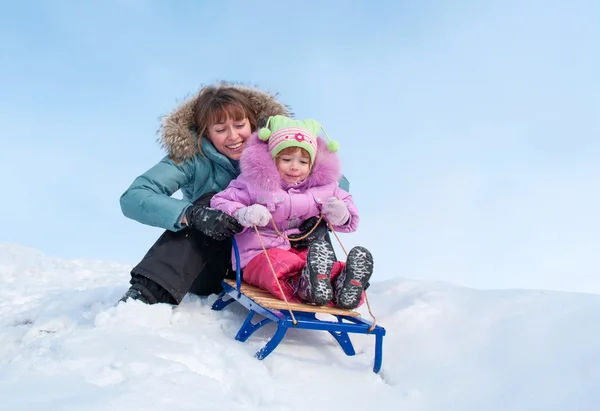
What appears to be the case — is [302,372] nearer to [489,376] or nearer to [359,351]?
[359,351]

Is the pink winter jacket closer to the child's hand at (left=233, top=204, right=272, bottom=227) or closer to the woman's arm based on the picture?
the child's hand at (left=233, top=204, right=272, bottom=227)

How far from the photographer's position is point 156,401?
180 centimetres

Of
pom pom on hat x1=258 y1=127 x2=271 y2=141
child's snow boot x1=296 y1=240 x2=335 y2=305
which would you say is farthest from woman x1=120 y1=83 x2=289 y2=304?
child's snow boot x1=296 y1=240 x2=335 y2=305

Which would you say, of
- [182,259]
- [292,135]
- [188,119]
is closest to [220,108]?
[188,119]

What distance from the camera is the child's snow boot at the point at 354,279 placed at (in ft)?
9.18

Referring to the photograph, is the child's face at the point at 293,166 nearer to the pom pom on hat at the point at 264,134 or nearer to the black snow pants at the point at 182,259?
the pom pom on hat at the point at 264,134

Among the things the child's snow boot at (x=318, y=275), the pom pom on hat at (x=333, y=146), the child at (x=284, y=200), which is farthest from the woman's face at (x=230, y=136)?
the child's snow boot at (x=318, y=275)

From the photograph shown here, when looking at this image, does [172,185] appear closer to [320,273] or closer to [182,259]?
[182,259]

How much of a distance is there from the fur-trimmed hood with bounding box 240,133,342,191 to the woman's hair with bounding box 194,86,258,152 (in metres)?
0.40

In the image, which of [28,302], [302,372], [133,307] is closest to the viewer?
[302,372]

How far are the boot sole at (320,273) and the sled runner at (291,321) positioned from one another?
72 mm

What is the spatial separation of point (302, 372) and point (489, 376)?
0.96 metres

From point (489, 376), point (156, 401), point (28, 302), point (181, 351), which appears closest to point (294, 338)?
point (181, 351)

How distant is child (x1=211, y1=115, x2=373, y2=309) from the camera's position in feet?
9.82
